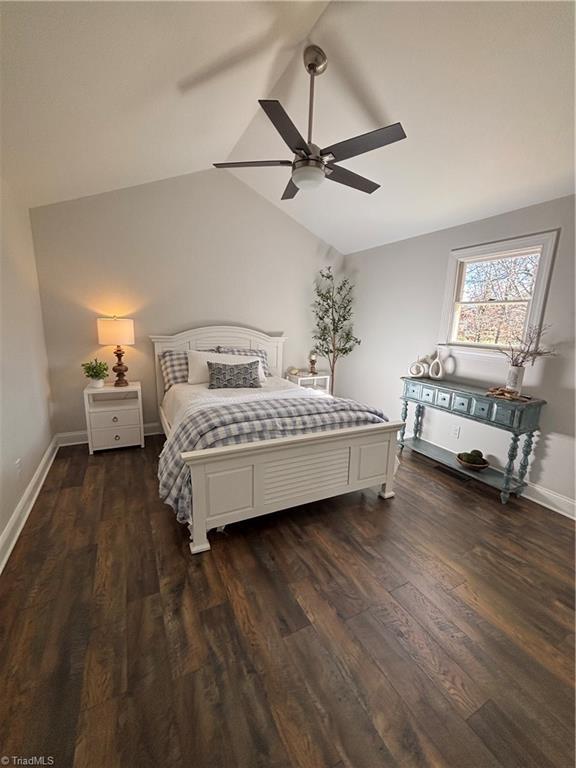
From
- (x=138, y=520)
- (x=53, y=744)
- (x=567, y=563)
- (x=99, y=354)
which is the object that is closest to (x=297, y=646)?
(x=53, y=744)

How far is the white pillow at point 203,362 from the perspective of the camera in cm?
361

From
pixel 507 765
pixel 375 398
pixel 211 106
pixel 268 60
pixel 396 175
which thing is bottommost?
pixel 507 765

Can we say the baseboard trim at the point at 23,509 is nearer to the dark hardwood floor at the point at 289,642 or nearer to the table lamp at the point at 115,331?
the dark hardwood floor at the point at 289,642

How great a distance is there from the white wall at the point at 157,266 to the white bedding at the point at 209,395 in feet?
2.61

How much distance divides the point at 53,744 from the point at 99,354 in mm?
3278

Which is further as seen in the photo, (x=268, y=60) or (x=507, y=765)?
(x=268, y=60)

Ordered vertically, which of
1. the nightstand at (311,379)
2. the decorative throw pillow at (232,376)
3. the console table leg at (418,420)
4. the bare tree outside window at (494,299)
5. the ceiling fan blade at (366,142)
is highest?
the ceiling fan blade at (366,142)

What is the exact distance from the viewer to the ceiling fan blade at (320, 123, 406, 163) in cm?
178

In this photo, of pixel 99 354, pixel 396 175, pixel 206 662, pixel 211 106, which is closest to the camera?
pixel 206 662

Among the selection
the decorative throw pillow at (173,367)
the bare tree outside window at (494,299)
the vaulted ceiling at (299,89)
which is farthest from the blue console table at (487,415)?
the decorative throw pillow at (173,367)

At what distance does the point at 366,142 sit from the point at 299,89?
1107 mm

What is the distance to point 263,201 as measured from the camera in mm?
4219

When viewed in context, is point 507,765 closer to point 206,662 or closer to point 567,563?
point 206,662

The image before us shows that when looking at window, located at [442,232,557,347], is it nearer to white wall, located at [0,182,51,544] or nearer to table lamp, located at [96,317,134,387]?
table lamp, located at [96,317,134,387]
